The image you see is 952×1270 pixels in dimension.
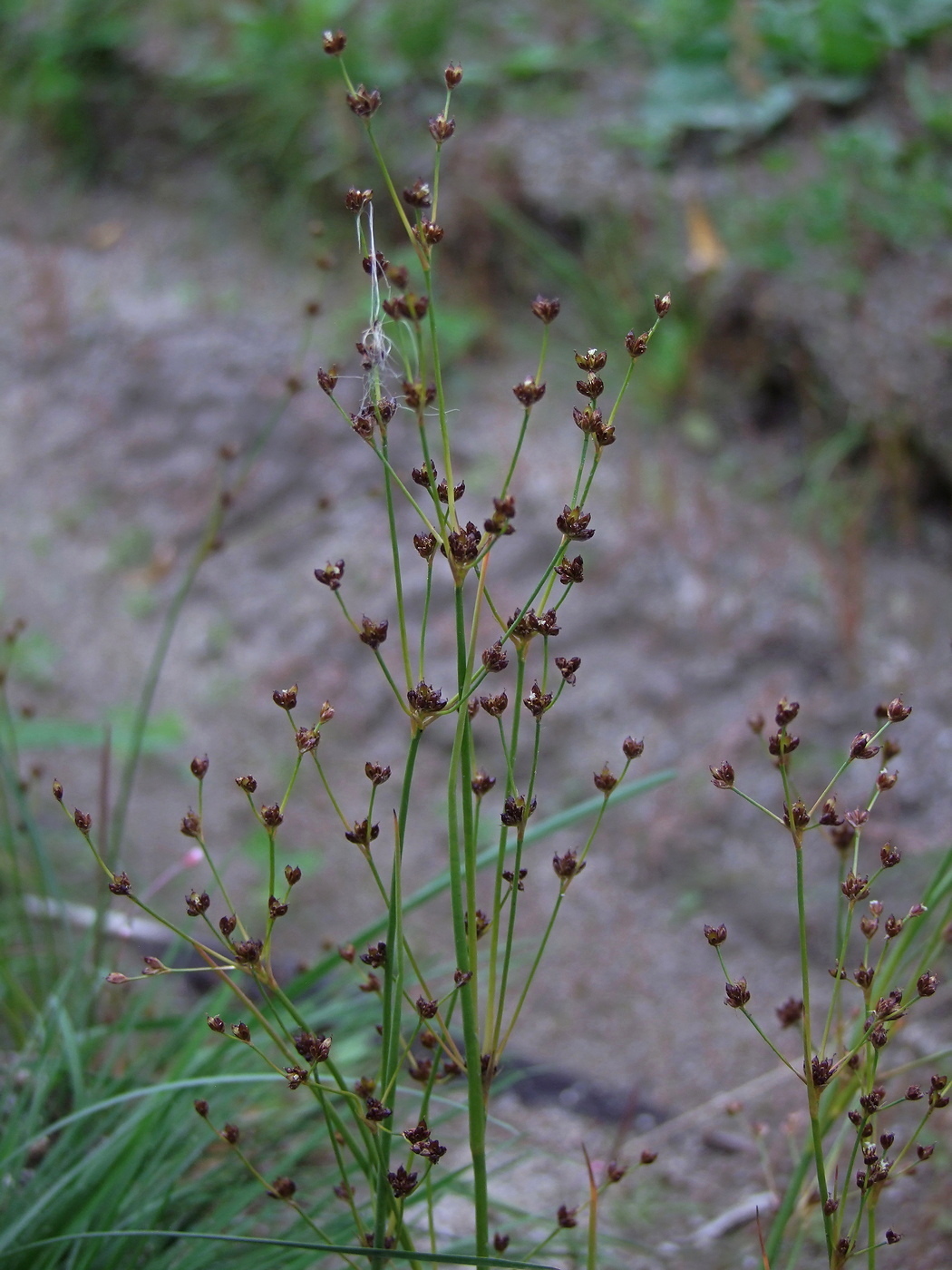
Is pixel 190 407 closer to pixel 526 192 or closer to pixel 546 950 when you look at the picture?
pixel 526 192

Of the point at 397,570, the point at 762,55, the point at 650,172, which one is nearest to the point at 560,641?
the point at 650,172

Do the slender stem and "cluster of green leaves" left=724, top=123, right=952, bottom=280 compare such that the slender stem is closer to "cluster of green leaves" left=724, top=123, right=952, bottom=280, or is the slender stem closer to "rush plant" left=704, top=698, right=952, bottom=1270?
"rush plant" left=704, top=698, right=952, bottom=1270

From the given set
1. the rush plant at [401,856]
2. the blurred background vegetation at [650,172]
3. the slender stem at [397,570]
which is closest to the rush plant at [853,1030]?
the rush plant at [401,856]

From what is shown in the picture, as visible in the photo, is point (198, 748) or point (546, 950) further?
point (198, 748)

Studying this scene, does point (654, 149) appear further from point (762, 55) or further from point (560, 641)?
point (560, 641)

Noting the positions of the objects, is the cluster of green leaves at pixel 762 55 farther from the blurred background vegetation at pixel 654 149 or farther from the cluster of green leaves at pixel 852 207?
the cluster of green leaves at pixel 852 207

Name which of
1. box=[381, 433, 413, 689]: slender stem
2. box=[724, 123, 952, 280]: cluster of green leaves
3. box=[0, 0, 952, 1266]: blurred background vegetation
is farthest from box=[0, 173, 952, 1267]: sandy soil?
box=[381, 433, 413, 689]: slender stem

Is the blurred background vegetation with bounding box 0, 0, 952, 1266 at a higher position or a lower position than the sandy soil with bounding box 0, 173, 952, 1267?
higher

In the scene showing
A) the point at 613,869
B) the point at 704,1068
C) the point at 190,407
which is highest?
the point at 190,407

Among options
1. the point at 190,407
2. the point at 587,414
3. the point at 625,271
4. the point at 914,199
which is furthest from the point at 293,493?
the point at 587,414

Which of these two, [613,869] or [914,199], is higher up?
[914,199]

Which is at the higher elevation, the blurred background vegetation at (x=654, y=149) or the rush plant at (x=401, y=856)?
the blurred background vegetation at (x=654, y=149)
